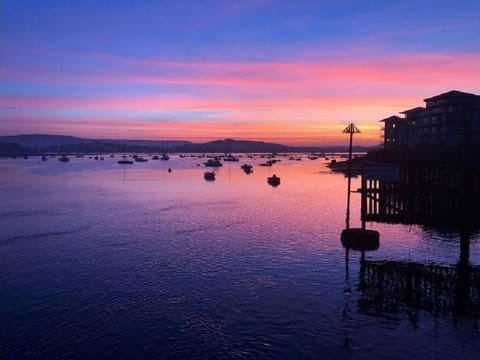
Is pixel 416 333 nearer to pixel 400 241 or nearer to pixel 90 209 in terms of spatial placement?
pixel 400 241

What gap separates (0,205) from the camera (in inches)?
2864

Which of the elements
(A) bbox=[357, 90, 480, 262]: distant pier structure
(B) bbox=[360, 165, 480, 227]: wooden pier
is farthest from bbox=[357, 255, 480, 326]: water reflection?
(B) bbox=[360, 165, 480, 227]: wooden pier

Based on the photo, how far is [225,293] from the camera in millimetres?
28781

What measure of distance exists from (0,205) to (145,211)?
25.8 meters

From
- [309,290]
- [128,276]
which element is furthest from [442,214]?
[128,276]

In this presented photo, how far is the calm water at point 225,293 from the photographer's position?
21.6m

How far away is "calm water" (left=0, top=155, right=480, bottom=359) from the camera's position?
851 inches

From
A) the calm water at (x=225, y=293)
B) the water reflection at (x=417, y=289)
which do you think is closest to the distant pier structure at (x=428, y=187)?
the water reflection at (x=417, y=289)

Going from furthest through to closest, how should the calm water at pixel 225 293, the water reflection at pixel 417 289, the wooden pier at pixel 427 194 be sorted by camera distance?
the wooden pier at pixel 427 194 → the water reflection at pixel 417 289 → the calm water at pixel 225 293

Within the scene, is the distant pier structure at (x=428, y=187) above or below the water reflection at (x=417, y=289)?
above

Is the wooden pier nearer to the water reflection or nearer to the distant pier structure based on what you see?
the distant pier structure

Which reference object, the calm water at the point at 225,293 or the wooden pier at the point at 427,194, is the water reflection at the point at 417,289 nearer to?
the calm water at the point at 225,293

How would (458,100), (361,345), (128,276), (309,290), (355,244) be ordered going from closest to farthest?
1. (361,345)
2. (309,290)
3. (128,276)
4. (355,244)
5. (458,100)

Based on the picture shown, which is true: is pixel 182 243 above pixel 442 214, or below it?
below
